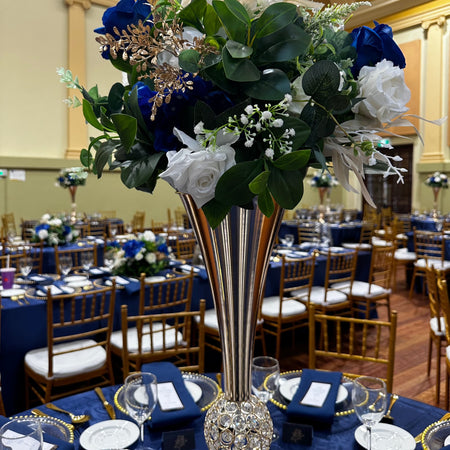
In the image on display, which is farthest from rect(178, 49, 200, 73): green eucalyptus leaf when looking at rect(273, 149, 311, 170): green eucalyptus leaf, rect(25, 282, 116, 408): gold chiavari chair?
rect(25, 282, 116, 408): gold chiavari chair

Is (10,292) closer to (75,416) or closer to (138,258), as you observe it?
(138,258)

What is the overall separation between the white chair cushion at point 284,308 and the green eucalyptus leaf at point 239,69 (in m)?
3.12

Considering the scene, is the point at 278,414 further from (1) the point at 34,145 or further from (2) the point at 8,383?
(1) the point at 34,145

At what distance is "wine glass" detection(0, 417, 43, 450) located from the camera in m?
0.93

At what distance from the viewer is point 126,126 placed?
32.5 inches

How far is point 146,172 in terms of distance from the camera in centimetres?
87

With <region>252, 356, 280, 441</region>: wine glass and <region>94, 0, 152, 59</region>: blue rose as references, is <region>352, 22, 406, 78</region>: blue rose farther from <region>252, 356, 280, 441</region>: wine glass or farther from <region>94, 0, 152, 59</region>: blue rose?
<region>252, 356, 280, 441</region>: wine glass

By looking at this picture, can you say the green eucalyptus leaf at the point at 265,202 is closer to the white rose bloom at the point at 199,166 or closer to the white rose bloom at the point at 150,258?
the white rose bloom at the point at 199,166

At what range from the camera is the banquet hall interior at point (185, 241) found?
2875mm

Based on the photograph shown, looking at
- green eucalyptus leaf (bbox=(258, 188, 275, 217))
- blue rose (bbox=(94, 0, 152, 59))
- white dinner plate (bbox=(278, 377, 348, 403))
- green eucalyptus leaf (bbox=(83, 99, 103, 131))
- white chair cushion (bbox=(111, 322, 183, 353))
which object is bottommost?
white chair cushion (bbox=(111, 322, 183, 353))

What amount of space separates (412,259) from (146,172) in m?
6.16

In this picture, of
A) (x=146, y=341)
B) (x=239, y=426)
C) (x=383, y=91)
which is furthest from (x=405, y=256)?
(x=383, y=91)

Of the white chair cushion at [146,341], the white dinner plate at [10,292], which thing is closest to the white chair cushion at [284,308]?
the white chair cushion at [146,341]

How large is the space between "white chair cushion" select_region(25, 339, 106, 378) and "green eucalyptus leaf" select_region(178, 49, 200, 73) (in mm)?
2258
